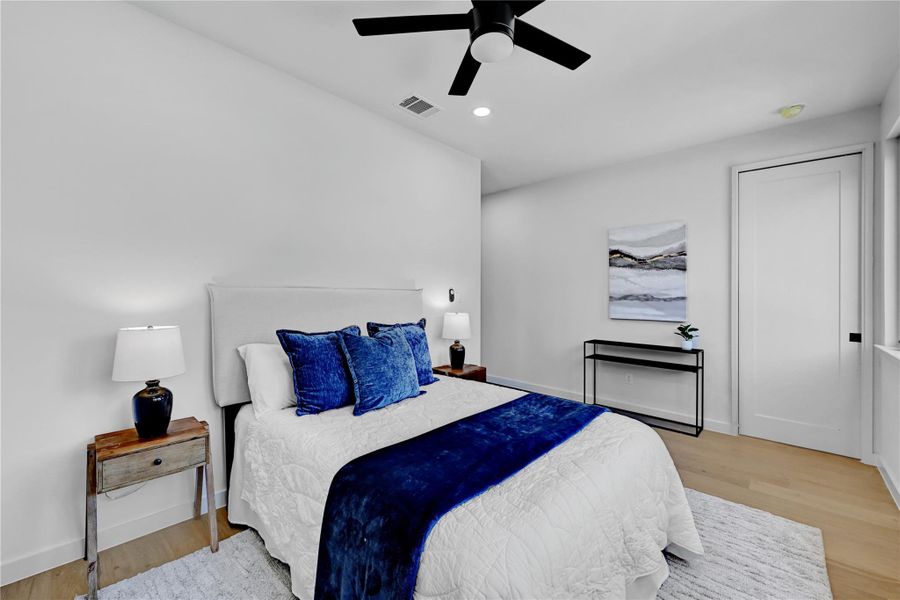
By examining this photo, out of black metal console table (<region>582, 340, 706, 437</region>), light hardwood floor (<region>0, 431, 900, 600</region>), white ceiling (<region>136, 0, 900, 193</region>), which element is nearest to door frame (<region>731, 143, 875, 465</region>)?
light hardwood floor (<region>0, 431, 900, 600</region>)

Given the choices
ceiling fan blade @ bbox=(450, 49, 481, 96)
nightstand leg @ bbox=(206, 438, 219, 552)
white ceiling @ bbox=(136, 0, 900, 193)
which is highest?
white ceiling @ bbox=(136, 0, 900, 193)

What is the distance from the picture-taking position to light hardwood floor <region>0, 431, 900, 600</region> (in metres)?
1.91

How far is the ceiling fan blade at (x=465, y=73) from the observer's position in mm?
2055

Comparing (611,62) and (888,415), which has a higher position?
(611,62)

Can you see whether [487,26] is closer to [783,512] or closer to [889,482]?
[783,512]

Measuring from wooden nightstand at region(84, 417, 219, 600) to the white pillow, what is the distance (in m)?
0.30

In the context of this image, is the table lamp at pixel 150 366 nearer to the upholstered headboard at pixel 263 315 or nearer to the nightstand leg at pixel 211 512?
the nightstand leg at pixel 211 512

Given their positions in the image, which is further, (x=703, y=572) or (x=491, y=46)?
(x=703, y=572)

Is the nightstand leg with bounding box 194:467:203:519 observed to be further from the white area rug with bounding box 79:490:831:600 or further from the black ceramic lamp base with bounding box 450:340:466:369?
the black ceramic lamp base with bounding box 450:340:466:369

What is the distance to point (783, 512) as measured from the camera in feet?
8.24

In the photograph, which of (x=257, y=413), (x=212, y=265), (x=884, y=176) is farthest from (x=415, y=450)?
(x=884, y=176)

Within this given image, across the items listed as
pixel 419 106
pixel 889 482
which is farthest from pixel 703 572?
pixel 419 106

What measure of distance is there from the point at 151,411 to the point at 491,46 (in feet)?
7.73

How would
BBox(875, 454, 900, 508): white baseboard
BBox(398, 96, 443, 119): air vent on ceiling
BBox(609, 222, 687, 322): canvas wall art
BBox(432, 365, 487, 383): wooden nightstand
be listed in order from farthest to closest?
1. BBox(609, 222, 687, 322): canvas wall art
2. BBox(432, 365, 487, 383): wooden nightstand
3. BBox(398, 96, 443, 119): air vent on ceiling
4. BBox(875, 454, 900, 508): white baseboard
